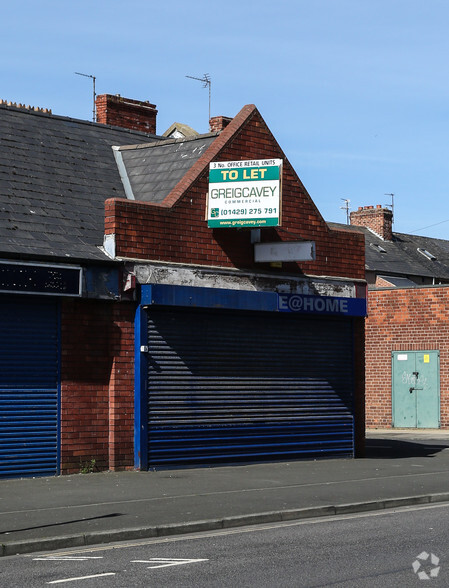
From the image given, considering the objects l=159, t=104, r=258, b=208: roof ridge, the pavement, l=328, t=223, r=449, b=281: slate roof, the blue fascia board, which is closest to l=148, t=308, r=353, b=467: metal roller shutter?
the blue fascia board

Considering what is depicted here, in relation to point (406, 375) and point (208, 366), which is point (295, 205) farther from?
point (406, 375)

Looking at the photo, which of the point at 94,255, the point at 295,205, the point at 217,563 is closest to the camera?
the point at 217,563

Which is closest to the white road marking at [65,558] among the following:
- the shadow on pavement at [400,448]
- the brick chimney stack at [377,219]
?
the shadow on pavement at [400,448]

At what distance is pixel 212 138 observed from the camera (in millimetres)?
20531

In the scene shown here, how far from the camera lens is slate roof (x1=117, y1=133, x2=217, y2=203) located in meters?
19.7

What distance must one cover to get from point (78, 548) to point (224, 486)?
5.02m

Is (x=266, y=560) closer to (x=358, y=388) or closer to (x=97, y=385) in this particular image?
(x=97, y=385)

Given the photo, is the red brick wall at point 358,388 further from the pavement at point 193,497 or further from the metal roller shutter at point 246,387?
the pavement at point 193,497

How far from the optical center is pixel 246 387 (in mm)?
19000

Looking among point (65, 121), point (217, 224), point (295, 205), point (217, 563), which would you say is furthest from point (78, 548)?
point (65, 121)

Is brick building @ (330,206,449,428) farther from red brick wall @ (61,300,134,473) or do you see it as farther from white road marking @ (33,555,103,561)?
white road marking @ (33,555,103,561)

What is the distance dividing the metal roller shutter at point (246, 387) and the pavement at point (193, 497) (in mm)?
521

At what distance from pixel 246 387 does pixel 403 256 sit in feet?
114

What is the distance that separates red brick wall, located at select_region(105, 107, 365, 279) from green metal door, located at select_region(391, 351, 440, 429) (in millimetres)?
11079
